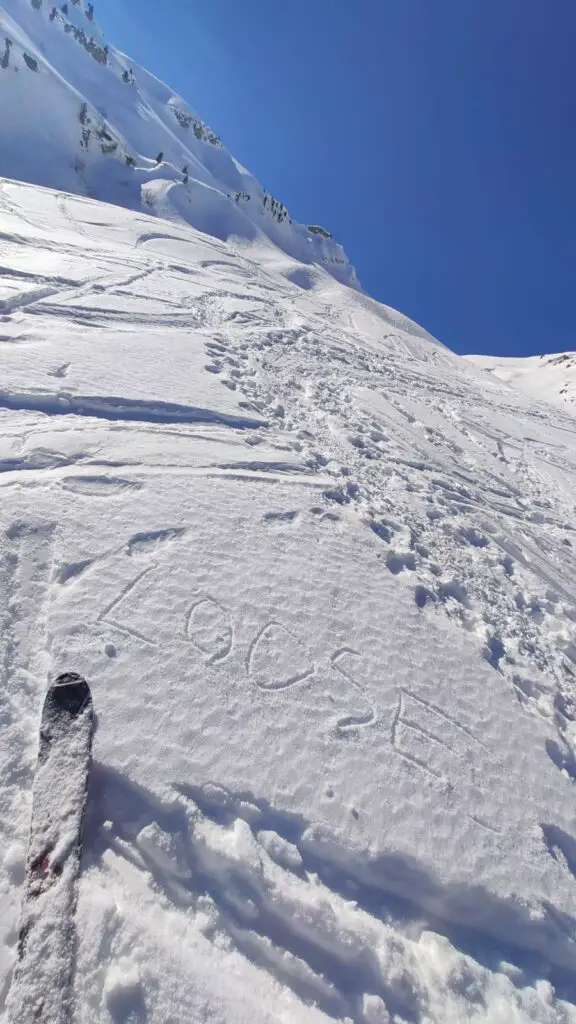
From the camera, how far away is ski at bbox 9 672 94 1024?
1802 millimetres

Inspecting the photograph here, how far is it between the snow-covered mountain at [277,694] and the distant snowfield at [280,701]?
14 mm

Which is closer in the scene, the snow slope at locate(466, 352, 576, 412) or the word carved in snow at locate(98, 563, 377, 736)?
the word carved in snow at locate(98, 563, 377, 736)

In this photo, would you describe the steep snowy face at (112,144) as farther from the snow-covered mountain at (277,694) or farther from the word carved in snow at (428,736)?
the word carved in snow at (428,736)

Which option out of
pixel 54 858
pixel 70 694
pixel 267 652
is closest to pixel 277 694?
pixel 267 652

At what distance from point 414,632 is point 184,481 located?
247 centimetres

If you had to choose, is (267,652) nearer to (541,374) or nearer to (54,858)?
(54,858)

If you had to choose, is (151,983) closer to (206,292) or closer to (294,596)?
(294,596)

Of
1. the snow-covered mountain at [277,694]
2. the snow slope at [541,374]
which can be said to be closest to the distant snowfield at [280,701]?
the snow-covered mountain at [277,694]

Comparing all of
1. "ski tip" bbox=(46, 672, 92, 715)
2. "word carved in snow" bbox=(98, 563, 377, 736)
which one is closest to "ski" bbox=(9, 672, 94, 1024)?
"ski tip" bbox=(46, 672, 92, 715)

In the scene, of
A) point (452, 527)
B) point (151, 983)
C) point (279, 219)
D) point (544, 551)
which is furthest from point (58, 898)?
point (279, 219)

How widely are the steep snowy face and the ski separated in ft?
89.7

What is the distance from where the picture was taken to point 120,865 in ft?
7.23

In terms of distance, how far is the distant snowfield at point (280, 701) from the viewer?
2.16 metres

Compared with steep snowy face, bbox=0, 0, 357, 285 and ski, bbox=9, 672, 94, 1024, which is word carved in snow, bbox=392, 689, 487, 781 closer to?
ski, bbox=9, 672, 94, 1024
